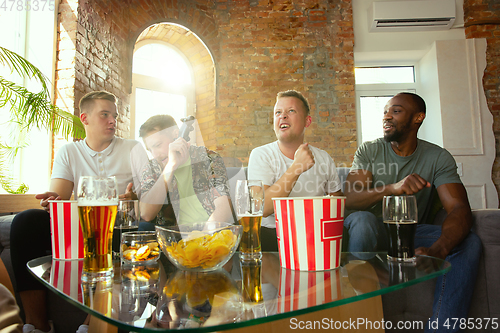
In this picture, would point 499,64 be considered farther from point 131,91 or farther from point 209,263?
point 209,263

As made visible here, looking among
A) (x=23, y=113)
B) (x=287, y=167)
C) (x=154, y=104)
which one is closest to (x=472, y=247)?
(x=287, y=167)

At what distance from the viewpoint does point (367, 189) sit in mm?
1545

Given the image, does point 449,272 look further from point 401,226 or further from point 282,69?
point 282,69

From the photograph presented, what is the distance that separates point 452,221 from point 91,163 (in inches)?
66.8

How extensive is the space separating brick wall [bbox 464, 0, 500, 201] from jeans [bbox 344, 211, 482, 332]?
2880mm

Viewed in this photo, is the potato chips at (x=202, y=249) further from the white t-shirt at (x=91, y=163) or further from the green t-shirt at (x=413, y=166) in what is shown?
the white t-shirt at (x=91, y=163)

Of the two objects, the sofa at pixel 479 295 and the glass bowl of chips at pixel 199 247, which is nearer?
the glass bowl of chips at pixel 199 247

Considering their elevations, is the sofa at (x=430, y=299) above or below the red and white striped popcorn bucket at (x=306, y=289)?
below

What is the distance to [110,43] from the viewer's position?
3154 mm

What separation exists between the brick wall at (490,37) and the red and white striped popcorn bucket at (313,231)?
12.2 feet

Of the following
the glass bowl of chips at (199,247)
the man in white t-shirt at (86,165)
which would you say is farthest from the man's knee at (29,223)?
the glass bowl of chips at (199,247)

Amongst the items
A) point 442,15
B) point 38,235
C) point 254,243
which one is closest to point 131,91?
point 38,235

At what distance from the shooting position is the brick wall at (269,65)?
3.83m

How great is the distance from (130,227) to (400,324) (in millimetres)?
1002
